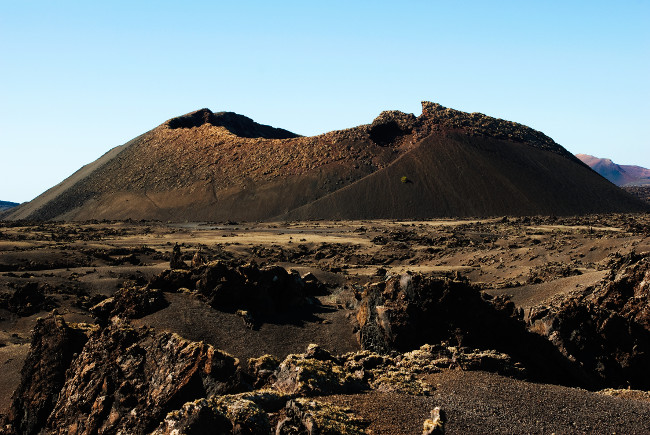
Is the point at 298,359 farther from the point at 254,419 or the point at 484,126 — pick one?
the point at 484,126

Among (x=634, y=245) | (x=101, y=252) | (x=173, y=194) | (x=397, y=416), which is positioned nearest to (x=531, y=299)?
(x=634, y=245)

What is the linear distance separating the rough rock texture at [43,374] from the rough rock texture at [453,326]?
324 inches

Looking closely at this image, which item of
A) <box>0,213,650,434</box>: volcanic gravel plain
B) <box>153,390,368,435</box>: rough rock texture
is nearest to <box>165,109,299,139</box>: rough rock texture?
<box>0,213,650,434</box>: volcanic gravel plain

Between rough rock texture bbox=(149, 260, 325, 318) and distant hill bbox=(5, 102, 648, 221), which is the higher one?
distant hill bbox=(5, 102, 648, 221)

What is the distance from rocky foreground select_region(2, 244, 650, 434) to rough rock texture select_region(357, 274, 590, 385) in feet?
0.10

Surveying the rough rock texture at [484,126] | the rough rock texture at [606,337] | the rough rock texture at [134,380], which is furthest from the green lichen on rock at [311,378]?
the rough rock texture at [484,126]

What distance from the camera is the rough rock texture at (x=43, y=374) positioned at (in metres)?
16.0

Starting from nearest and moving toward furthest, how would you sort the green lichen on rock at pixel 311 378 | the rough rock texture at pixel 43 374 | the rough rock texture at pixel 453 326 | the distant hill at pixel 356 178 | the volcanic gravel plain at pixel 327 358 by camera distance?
the volcanic gravel plain at pixel 327 358
the green lichen on rock at pixel 311 378
the rough rock texture at pixel 43 374
the rough rock texture at pixel 453 326
the distant hill at pixel 356 178

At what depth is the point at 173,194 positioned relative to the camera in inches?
4651

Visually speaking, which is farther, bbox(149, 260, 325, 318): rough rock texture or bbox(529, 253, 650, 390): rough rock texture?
bbox(149, 260, 325, 318): rough rock texture

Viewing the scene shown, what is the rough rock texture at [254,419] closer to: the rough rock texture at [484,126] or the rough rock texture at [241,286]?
the rough rock texture at [241,286]

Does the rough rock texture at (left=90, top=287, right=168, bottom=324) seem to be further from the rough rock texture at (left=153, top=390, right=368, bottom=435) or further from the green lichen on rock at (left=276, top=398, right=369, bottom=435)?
the green lichen on rock at (left=276, top=398, right=369, bottom=435)

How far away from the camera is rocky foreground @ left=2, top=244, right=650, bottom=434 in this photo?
11.4 metres

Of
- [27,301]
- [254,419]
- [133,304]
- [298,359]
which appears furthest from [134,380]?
[27,301]
